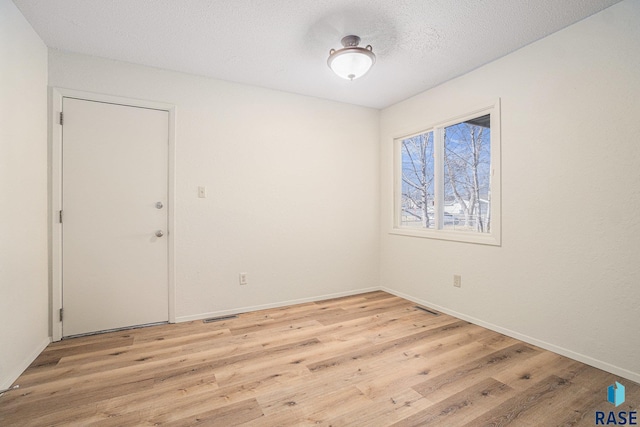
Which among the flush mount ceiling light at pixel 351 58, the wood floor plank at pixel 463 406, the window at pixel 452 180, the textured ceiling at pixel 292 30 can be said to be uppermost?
the textured ceiling at pixel 292 30

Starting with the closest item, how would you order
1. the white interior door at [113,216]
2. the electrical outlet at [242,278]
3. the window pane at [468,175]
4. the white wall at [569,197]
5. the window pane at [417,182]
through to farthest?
1. the white wall at [569,197]
2. the white interior door at [113,216]
3. the window pane at [468,175]
4. the electrical outlet at [242,278]
5. the window pane at [417,182]

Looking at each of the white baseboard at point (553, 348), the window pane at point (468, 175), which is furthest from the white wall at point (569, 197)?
the window pane at point (468, 175)

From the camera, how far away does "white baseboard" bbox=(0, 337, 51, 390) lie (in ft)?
6.04

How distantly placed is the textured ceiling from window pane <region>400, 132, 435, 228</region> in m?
0.93

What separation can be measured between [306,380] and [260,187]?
205 centimetres

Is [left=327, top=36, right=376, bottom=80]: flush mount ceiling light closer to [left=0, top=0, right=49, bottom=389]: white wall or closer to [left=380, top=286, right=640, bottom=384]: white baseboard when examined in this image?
[left=0, top=0, right=49, bottom=389]: white wall

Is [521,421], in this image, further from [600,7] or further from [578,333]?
[600,7]

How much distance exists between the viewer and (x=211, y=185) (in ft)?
10.1

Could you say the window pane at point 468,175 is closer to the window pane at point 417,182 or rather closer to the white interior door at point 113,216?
the window pane at point 417,182

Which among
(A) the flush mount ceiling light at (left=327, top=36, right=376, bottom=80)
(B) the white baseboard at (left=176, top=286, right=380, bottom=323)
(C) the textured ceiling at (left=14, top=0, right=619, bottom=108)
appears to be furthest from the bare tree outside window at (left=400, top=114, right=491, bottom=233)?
(A) the flush mount ceiling light at (left=327, top=36, right=376, bottom=80)

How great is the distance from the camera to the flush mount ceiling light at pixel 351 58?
230cm

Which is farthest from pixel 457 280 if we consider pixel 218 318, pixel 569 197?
pixel 218 318

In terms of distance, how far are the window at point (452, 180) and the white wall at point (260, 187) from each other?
0.46 metres

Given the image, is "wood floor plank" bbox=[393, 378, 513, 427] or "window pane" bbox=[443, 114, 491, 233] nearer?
"wood floor plank" bbox=[393, 378, 513, 427]
